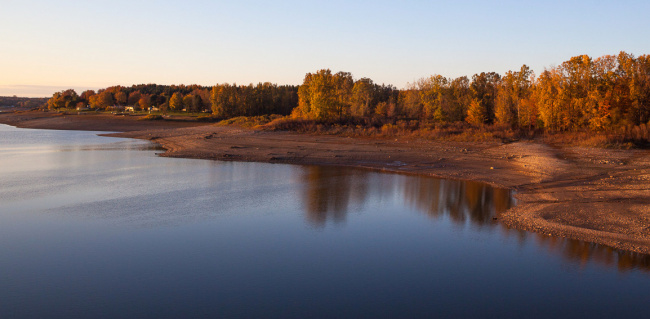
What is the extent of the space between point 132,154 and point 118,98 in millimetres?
96434

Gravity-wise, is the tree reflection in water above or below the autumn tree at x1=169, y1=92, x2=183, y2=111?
below

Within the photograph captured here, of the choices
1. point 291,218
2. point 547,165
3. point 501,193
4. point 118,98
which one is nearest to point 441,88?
point 547,165

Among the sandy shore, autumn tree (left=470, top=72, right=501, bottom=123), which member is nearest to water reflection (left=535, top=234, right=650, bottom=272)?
the sandy shore

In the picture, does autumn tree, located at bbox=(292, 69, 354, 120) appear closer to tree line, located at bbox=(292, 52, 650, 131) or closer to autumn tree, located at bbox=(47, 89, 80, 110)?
tree line, located at bbox=(292, 52, 650, 131)

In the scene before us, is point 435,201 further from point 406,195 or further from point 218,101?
point 218,101

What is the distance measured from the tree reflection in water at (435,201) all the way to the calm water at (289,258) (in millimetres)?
86

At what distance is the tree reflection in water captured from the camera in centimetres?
1422

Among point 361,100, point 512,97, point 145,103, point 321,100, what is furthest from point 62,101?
point 512,97

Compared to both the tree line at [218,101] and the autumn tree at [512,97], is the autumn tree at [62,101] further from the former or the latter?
the autumn tree at [512,97]

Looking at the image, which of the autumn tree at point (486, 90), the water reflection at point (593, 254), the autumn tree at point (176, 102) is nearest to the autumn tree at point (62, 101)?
the autumn tree at point (176, 102)

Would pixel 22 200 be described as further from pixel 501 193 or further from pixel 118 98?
pixel 118 98

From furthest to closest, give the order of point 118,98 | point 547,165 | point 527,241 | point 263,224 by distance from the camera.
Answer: point 118,98 < point 547,165 < point 263,224 < point 527,241

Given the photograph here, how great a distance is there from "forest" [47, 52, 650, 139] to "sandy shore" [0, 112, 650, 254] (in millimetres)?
9130

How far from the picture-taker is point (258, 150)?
41.0 m
